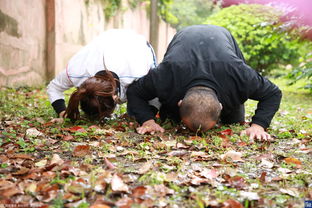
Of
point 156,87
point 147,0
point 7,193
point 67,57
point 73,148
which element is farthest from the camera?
point 147,0

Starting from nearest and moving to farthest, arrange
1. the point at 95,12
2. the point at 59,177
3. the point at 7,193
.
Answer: the point at 7,193, the point at 59,177, the point at 95,12

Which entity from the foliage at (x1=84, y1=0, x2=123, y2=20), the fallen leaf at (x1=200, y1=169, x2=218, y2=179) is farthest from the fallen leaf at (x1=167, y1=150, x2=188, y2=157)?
the foliage at (x1=84, y1=0, x2=123, y2=20)

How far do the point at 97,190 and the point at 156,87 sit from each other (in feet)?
4.96

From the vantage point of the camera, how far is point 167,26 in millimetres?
15562

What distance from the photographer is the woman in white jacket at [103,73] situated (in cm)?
314

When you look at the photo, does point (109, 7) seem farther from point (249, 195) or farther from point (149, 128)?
point (249, 195)

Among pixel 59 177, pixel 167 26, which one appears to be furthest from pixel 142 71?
pixel 167 26

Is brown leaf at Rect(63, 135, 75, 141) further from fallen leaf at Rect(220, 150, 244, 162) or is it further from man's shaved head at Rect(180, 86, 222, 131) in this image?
fallen leaf at Rect(220, 150, 244, 162)

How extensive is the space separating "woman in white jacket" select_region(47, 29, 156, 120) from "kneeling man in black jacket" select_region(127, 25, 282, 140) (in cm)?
21

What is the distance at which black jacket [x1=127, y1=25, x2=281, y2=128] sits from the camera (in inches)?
117

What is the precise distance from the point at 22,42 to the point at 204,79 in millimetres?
3812

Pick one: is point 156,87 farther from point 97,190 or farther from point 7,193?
point 7,193

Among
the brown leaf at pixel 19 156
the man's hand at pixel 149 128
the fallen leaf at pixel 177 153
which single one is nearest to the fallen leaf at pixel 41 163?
the brown leaf at pixel 19 156

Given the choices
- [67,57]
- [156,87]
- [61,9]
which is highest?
[61,9]
